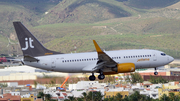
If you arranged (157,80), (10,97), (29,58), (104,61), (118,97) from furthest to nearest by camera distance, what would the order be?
1. (157,80)
2. (118,97)
3. (10,97)
4. (104,61)
5. (29,58)

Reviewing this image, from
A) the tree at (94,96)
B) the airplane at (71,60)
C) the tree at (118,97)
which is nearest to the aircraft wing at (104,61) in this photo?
the airplane at (71,60)

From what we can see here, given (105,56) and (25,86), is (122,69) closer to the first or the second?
(105,56)

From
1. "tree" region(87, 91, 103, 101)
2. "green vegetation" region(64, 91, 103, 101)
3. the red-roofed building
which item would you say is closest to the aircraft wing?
"green vegetation" region(64, 91, 103, 101)

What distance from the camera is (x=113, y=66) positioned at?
73500 mm

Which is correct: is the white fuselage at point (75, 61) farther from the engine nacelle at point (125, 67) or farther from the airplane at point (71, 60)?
the engine nacelle at point (125, 67)

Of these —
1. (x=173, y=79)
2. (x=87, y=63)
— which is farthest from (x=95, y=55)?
(x=173, y=79)

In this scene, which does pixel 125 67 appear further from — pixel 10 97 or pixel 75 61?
pixel 10 97

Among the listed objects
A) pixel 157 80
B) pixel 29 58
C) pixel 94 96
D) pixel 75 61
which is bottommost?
pixel 94 96

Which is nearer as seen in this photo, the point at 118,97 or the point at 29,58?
the point at 29,58

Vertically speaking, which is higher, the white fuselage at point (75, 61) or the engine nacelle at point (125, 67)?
the white fuselage at point (75, 61)

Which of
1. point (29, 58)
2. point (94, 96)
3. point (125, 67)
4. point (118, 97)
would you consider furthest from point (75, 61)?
point (118, 97)

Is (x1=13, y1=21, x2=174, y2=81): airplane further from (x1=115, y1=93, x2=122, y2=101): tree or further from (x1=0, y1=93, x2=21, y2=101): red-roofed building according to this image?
(x1=0, y1=93, x2=21, y2=101): red-roofed building

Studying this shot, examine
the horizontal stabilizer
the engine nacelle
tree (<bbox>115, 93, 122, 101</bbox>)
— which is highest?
the horizontal stabilizer

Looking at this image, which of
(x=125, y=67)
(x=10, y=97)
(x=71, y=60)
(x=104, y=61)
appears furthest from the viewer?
(x=10, y=97)
